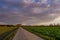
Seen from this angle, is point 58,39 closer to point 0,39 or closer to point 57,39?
point 57,39

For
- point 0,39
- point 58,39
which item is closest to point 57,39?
point 58,39

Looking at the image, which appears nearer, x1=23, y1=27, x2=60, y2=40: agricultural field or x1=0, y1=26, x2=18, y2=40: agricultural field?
x1=0, y1=26, x2=18, y2=40: agricultural field

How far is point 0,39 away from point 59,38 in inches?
289

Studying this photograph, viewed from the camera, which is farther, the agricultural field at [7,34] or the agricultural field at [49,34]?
the agricultural field at [49,34]

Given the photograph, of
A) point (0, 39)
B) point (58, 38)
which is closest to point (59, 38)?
point (58, 38)

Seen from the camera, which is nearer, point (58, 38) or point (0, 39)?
point (0, 39)

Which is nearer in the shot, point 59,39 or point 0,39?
point 0,39

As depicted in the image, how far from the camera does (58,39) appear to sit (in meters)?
23.2

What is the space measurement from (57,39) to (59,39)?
1.18 feet

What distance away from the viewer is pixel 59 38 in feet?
76.8

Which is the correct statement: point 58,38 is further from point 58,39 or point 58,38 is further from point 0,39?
point 0,39

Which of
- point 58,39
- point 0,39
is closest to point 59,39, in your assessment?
point 58,39

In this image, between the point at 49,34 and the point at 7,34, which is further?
the point at 49,34

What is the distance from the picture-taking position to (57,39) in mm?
23312
